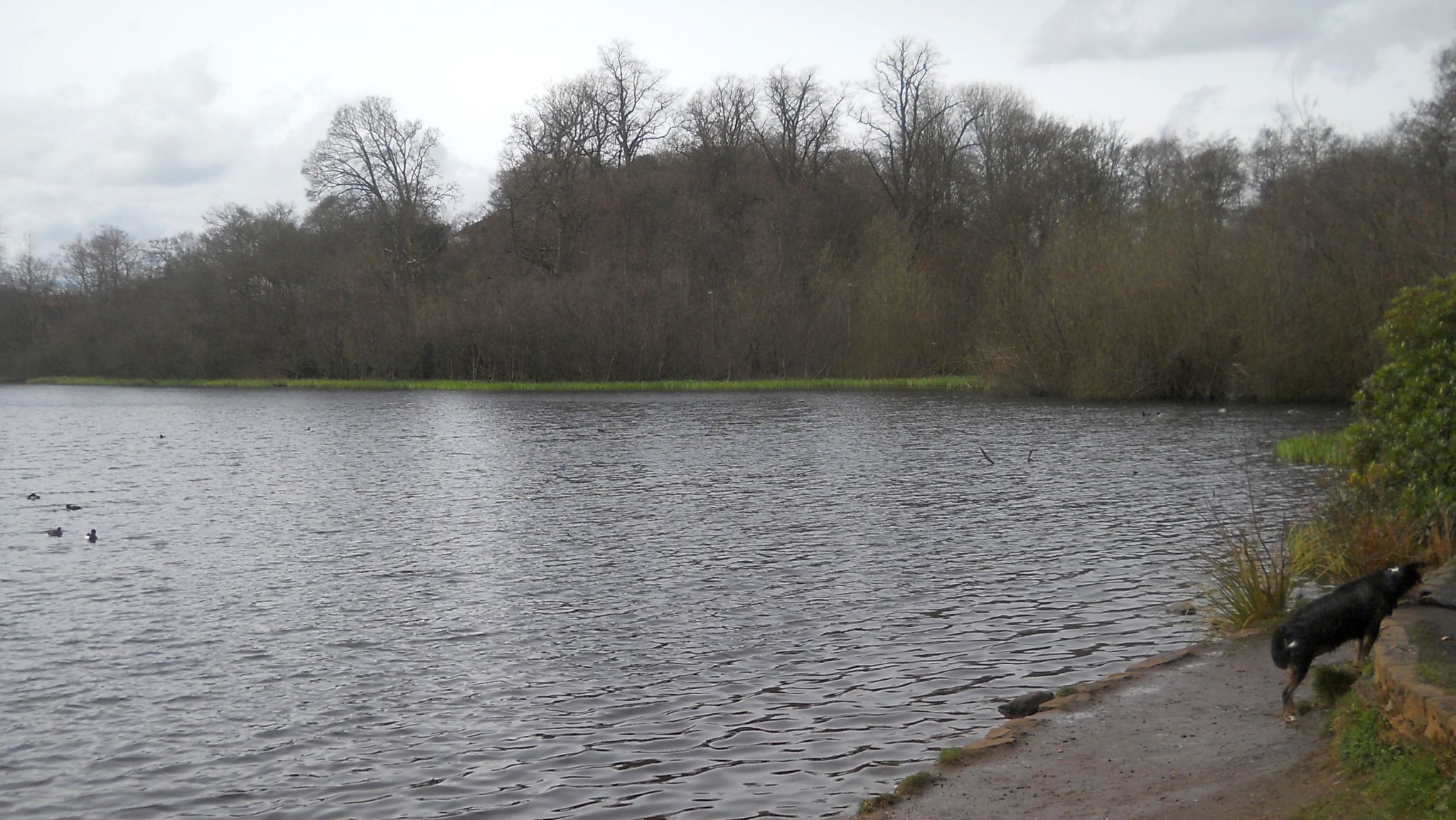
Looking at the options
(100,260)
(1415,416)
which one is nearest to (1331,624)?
(1415,416)

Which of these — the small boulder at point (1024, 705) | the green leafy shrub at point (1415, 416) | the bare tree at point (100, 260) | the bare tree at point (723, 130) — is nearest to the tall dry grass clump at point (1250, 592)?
the green leafy shrub at point (1415, 416)

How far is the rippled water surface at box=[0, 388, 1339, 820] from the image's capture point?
806 cm

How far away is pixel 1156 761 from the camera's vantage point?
704 centimetres

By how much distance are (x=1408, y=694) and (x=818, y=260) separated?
62.1 meters

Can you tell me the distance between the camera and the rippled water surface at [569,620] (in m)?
8.06

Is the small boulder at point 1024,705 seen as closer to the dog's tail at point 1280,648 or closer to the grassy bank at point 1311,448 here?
the dog's tail at point 1280,648

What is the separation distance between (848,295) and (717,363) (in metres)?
8.43

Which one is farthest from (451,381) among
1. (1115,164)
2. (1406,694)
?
(1406,694)

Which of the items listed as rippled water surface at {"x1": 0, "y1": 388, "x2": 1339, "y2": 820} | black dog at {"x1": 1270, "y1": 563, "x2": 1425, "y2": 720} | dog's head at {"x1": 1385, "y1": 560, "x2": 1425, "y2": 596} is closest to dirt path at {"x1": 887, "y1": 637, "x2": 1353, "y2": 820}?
black dog at {"x1": 1270, "y1": 563, "x2": 1425, "y2": 720}

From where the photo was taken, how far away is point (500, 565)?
1540cm

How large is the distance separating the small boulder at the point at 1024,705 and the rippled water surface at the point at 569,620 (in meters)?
0.25

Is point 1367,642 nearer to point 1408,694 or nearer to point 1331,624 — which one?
point 1331,624

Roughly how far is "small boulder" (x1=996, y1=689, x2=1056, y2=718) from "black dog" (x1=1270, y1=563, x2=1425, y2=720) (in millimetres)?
1762

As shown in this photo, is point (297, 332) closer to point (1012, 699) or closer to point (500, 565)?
point (500, 565)
